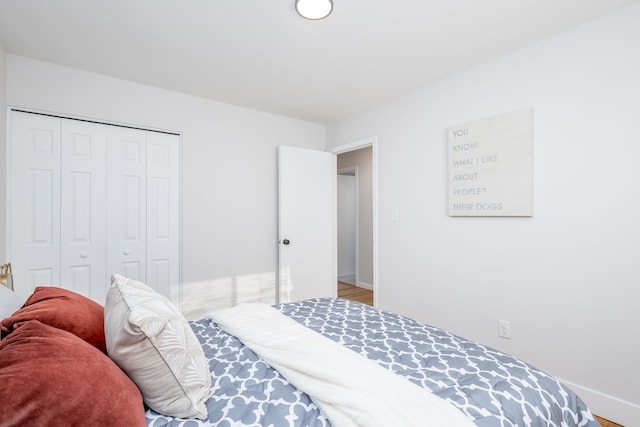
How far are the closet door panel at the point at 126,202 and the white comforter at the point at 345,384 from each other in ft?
5.96

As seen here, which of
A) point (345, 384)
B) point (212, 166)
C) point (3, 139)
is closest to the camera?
point (345, 384)

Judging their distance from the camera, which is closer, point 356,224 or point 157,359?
point 157,359

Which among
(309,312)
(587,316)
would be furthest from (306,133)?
(587,316)

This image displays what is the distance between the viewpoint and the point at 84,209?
261cm

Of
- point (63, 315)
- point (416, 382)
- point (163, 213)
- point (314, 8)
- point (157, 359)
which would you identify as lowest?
point (416, 382)

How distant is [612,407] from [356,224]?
3.95 meters

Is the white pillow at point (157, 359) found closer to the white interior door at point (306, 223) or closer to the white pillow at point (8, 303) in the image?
the white pillow at point (8, 303)

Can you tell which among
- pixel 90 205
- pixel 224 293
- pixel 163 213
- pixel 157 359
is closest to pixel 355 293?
pixel 224 293

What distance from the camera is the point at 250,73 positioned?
8.73ft

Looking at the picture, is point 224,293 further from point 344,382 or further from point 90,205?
point 344,382

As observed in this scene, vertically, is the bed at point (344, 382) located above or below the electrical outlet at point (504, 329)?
above

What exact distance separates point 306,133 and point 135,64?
1978 mm

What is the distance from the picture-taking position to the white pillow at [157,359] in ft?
2.99

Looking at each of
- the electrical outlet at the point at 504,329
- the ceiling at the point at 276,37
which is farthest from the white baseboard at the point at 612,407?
the ceiling at the point at 276,37
